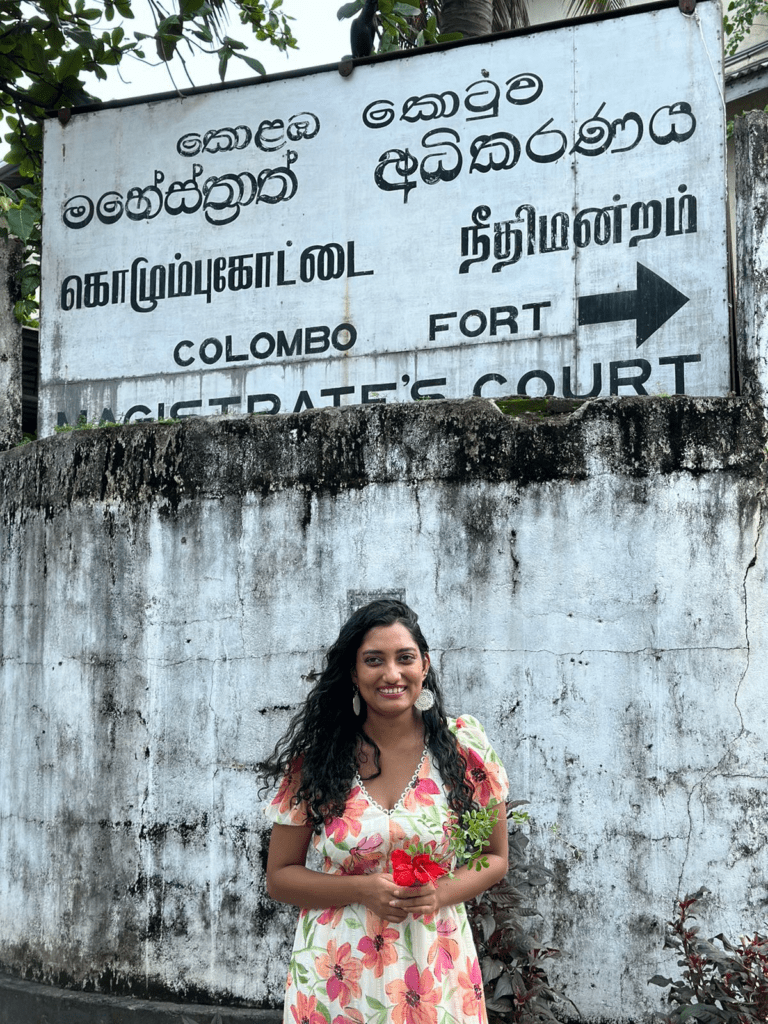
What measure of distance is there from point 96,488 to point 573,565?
73.8 inches

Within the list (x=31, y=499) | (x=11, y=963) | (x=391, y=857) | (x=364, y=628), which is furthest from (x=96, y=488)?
(x=391, y=857)

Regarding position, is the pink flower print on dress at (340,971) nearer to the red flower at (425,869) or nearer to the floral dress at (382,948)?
the floral dress at (382,948)

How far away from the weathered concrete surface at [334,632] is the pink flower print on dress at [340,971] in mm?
1474

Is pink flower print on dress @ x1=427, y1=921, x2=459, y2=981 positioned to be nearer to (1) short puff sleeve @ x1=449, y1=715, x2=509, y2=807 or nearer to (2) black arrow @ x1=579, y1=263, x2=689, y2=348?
(1) short puff sleeve @ x1=449, y1=715, x2=509, y2=807

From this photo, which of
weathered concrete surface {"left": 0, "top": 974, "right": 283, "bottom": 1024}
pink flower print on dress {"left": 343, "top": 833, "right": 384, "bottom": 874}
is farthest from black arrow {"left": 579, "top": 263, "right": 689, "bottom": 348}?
weathered concrete surface {"left": 0, "top": 974, "right": 283, "bottom": 1024}

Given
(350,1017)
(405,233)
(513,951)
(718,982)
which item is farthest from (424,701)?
(405,233)

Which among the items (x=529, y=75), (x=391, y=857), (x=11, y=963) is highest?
(x=529, y=75)

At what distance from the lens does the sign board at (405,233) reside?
460 cm

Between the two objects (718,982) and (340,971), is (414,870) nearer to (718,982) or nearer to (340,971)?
(340,971)

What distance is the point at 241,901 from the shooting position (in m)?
4.14

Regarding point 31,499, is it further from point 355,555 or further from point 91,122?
point 91,122

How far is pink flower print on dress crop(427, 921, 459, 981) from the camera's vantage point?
8.45 feet

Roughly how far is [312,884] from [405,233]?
3.10 m

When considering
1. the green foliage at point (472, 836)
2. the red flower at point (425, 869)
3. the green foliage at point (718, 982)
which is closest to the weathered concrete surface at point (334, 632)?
the green foliage at point (718, 982)
